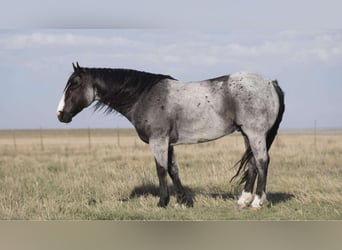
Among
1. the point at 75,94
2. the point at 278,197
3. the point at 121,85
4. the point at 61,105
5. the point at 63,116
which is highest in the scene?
the point at 121,85

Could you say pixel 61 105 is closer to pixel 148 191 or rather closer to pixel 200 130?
pixel 148 191

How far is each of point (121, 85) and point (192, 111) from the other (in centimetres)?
100

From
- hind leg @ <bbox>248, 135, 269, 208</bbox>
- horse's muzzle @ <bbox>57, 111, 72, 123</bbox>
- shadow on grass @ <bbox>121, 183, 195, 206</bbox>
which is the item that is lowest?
shadow on grass @ <bbox>121, 183, 195, 206</bbox>

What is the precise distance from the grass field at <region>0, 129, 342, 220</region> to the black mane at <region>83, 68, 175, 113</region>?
91 centimetres

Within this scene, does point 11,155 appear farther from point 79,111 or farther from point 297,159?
point 297,159

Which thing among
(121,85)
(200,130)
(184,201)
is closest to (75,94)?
(121,85)

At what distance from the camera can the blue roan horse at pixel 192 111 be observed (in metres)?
Result: 5.84

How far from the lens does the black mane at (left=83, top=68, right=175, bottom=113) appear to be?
6066 millimetres

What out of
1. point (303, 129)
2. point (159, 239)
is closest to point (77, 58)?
point (159, 239)

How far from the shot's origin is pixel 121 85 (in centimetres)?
611

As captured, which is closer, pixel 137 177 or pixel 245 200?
pixel 245 200

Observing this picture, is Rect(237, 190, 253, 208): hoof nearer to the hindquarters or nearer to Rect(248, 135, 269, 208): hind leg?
the hindquarters

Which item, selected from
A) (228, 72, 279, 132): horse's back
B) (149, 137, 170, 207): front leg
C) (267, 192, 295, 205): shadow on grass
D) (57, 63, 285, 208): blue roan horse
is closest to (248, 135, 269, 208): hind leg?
(57, 63, 285, 208): blue roan horse

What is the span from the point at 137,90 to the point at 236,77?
1.27 meters
